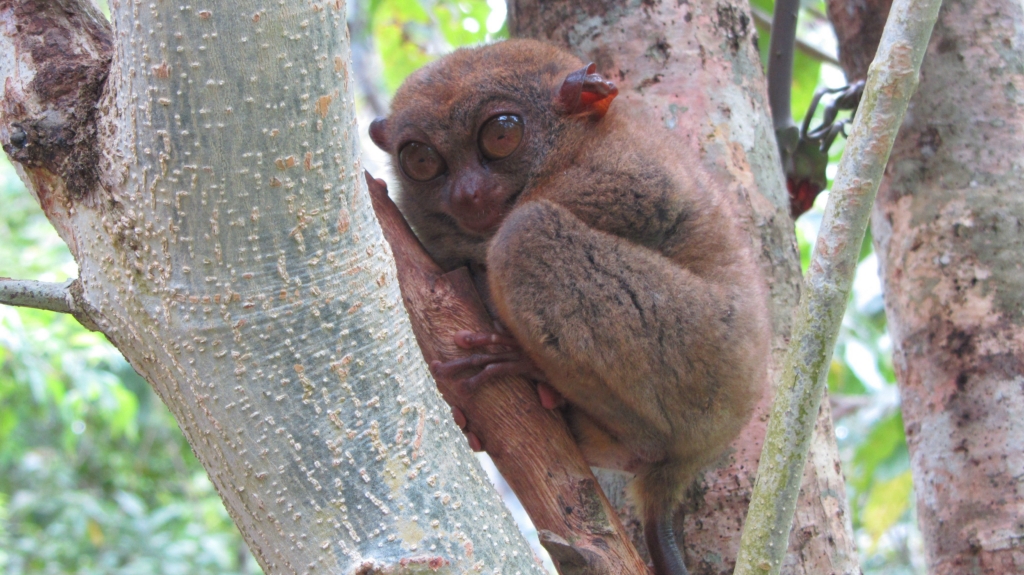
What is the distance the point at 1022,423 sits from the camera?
243 cm

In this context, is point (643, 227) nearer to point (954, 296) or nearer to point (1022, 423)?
point (954, 296)

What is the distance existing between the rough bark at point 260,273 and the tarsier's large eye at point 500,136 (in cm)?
118

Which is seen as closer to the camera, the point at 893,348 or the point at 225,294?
the point at 225,294

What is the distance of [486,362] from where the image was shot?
198cm

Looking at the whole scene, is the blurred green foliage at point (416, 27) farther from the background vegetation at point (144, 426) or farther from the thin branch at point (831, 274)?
the thin branch at point (831, 274)

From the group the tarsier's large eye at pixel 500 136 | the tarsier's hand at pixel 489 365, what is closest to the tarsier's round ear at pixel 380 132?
the tarsier's large eye at pixel 500 136

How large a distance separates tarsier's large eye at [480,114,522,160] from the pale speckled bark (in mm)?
348

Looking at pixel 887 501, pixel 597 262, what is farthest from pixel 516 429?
pixel 887 501

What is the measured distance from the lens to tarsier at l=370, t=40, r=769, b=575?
6.68 feet

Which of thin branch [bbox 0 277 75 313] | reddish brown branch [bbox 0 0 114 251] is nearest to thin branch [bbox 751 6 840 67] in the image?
reddish brown branch [bbox 0 0 114 251]

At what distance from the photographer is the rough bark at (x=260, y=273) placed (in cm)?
125

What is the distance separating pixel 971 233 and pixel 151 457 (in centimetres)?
955

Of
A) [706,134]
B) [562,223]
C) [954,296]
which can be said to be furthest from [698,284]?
[954,296]

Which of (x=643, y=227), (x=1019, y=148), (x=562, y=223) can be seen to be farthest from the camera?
(x=1019, y=148)
